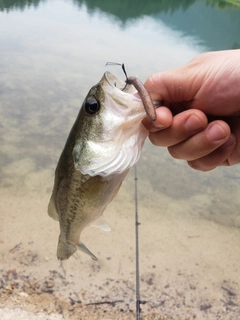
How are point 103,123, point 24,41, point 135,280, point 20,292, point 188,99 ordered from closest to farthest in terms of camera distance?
point 103,123 < point 188,99 < point 20,292 < point 135,280 < point 24,41

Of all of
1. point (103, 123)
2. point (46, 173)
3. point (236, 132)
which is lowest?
point (46, 173)

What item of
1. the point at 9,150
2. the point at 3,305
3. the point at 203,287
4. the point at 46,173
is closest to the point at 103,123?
the point at 3,305

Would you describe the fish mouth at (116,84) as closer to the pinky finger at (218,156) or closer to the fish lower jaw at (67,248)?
the pinky finger at (218,156)

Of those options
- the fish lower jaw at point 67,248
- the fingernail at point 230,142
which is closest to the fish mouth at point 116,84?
the fingernail at point 230,142

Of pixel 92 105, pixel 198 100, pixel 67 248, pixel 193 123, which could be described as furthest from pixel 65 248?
pixel 198 100

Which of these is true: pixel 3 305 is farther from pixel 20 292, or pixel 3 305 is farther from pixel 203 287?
pixel 203 287

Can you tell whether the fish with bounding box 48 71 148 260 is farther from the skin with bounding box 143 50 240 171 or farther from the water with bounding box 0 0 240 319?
the water with bounding box 0 0 240 319

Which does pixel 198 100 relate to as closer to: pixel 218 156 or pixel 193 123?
pixel 193 123
